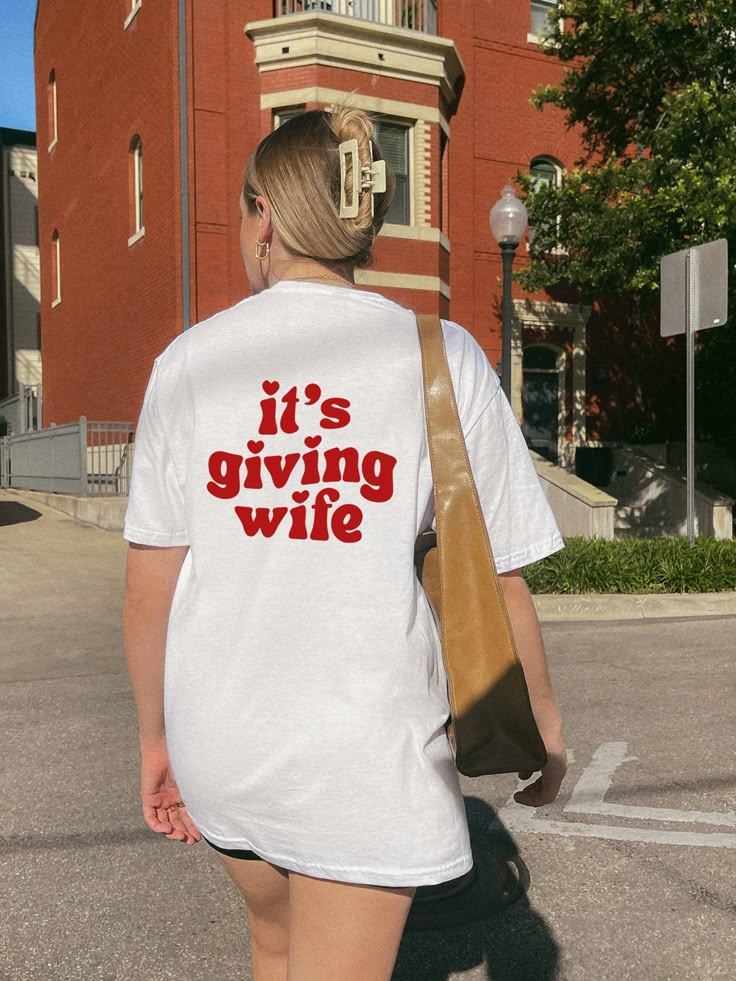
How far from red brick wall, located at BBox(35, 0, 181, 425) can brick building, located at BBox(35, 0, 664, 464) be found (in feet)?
0.23

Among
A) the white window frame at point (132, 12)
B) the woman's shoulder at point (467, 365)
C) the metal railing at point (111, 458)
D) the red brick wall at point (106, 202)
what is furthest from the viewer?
the white window frame at point (132, 12)

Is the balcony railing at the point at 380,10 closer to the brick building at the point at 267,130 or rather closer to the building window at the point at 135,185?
the brick building at the point at 267,130

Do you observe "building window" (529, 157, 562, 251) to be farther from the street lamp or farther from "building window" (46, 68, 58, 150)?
"building window" (46, 68, 58, 150)

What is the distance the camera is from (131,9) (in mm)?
19344

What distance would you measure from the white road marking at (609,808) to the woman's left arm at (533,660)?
261cm

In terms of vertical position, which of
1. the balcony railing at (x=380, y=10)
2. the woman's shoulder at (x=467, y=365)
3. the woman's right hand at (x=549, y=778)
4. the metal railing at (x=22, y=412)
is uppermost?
the balcony railing at (x=380, y=10)

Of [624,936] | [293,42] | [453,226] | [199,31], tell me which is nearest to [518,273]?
[453,226]

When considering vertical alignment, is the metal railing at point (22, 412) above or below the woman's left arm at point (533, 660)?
above

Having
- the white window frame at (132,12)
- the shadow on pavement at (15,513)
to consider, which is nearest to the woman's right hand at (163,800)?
the shadow on pavement at (15,513)

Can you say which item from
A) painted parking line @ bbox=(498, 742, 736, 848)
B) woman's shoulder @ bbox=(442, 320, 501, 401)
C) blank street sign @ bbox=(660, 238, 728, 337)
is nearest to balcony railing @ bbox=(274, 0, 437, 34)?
blank street sign @ bbox=(660, 238, 728, 337)

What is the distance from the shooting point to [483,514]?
1.48 metres

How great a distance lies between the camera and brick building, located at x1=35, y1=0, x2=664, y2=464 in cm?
1675

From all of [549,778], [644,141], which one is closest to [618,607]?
[549,778]

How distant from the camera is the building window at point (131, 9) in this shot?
18.8 meters
